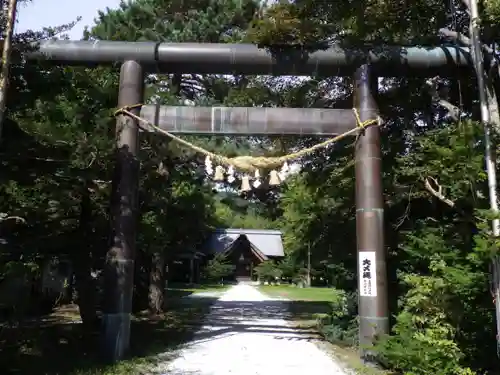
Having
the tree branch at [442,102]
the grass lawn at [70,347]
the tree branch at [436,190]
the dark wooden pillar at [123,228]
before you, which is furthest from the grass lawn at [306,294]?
the dark wooden pillar at [123,228]

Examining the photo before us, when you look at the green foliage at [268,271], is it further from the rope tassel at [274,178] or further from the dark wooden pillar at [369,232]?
the rope tassel at [274,178]

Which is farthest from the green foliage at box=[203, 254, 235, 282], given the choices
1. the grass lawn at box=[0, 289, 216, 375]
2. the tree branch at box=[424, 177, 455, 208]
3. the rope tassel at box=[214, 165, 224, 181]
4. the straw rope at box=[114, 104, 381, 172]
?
the tree branch at box=[424, 177, 455, 208]

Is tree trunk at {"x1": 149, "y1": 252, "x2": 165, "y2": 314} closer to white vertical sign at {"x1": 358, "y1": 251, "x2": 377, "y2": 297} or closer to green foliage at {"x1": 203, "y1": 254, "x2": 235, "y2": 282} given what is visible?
white vertical sign at {"x1": 358, "y1": 251, "x2": 377, "y2": 297}

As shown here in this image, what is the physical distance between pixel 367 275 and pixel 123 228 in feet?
15.7

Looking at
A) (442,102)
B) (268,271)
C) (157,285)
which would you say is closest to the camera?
(442,102)

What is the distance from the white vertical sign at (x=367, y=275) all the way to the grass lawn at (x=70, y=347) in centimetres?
425

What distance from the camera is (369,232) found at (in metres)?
8.95

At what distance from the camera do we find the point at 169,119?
9547mm

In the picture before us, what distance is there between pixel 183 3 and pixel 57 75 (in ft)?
26.8

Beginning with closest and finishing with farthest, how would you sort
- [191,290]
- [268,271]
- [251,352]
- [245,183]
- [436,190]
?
[245,183] < [436,190] < [251,352] < [191,290] < [268,271]

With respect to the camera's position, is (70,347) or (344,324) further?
(344,324)

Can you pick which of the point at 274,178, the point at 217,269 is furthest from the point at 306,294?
the point at 274,178

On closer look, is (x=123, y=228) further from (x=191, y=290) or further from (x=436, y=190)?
(x=191, y=290)

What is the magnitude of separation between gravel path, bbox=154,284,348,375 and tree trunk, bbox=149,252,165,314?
1851 millimetres
